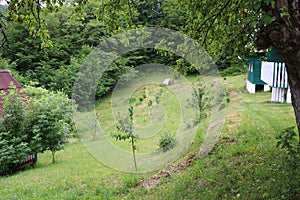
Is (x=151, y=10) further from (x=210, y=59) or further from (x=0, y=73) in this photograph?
(x=210, y=59)

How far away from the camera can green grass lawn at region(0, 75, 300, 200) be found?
470 centimetres

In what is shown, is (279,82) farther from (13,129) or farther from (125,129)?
(13,129)

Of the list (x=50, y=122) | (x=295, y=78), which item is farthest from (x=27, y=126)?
(x=295, y=78)

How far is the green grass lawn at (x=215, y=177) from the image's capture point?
4703 mm

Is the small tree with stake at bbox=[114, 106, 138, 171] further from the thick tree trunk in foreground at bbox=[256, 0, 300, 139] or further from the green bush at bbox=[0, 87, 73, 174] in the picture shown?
the green bush at bbox=[0, 87, 73, 174]

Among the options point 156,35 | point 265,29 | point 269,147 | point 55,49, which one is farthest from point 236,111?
point 55,49

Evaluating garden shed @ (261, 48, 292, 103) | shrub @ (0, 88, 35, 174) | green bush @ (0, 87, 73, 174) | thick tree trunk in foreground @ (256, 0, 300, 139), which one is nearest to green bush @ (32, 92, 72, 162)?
green bush @ (0, 87, 73, 174)

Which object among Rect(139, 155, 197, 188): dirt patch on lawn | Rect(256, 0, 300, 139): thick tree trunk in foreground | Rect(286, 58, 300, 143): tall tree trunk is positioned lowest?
Rect(139, 155, 197, 188): dirt patch on lawn

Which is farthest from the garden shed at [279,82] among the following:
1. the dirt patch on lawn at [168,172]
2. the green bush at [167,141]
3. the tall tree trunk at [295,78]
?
the tall tree trunk at [295,78]

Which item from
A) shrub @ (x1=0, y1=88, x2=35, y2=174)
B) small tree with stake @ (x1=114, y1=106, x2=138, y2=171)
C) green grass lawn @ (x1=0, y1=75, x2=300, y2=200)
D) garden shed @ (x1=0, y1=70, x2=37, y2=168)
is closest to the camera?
green grass lawn @ (x1=0, y1=75, x2=300, y2=200)

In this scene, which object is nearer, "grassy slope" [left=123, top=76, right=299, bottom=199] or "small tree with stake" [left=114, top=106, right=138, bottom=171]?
"grassy slope" [left=123, top=76, right=299, bottom=199]

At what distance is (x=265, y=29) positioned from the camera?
11.5 feet

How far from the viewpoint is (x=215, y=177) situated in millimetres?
5383

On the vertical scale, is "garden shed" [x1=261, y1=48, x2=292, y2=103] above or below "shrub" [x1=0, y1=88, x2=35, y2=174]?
above
